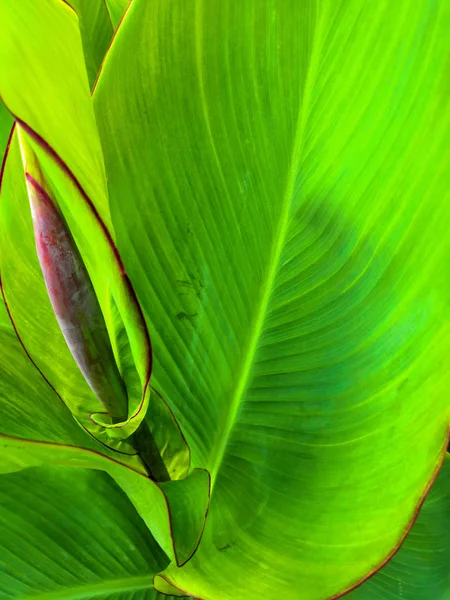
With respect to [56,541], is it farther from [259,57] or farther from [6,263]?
[259,57]

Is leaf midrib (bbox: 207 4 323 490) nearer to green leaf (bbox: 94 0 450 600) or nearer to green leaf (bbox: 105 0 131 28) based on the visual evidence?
green leaf (bbox: 94 0 450 600)

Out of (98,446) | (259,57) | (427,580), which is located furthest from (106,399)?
(427,580)

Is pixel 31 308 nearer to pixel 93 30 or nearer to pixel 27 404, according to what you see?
pixel 27 404

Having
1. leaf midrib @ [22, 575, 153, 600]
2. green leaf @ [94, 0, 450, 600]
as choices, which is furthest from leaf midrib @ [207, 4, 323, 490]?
leaf midrib @ [22, 575, 153, 600]

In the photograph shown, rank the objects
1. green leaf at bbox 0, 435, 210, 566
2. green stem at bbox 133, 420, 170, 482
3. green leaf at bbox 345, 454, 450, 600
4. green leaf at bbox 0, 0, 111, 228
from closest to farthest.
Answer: green leaf at bbox 0, 0, 111, 228, green leaf at bbox 0, 435, 210, 566, green stem at bbox 133, 420, 170, 482, green leaf at bbox 345, 454, 450, 600

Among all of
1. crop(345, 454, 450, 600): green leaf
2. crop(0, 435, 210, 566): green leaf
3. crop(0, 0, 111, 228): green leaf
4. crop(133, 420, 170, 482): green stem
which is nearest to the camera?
crop(0, 0, 111, 228): green leaf

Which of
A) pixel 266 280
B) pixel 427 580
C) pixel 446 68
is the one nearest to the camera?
pixel 446 68

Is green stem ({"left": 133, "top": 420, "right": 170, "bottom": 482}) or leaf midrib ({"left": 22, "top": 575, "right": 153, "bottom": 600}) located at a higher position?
green stem ({"left": 133, "top": 420, "right": 170, "bottom": 482})
